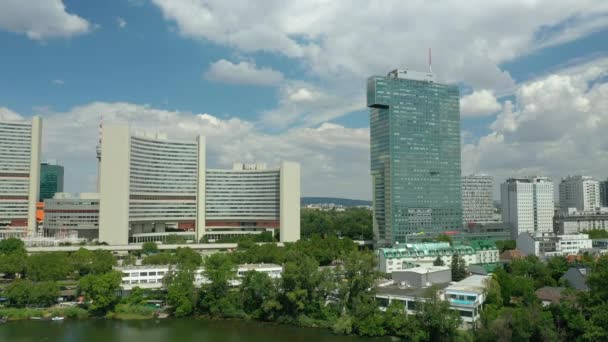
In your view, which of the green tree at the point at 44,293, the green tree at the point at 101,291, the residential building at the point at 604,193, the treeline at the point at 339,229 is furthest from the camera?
the residential building at the point at 604,193

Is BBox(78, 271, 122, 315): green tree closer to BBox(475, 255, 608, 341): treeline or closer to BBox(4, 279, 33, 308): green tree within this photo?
BBox(4, 279, 33, 308): green tree

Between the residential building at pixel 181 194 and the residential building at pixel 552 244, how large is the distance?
2928 centimetres

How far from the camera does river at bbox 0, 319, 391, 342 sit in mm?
25578

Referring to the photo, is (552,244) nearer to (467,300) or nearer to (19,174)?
(467,300)

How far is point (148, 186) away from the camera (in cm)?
6375

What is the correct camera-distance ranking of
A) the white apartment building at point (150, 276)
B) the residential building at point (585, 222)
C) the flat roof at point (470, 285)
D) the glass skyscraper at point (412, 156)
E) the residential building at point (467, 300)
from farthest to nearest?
the residential building at point (585, 222) < the glass skyscraper at point (412, 156) < the white apartment building at point (150, 276) < the flat roof at point (470, 285) < the residential building at point (467, 300)

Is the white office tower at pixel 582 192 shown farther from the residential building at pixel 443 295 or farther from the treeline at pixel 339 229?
the residential building at pixel 443 295

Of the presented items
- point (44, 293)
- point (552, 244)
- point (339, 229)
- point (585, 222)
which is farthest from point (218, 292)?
point (585, 222)

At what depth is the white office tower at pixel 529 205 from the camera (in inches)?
2975

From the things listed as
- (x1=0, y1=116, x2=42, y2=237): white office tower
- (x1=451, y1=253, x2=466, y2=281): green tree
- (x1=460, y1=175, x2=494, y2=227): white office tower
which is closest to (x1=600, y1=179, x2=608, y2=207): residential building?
(x1=460, y1=175, x2=494, y2=227): white office tower

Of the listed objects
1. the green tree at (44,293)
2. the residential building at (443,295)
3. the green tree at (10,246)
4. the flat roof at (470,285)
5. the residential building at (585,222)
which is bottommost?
the green tree at (44,293)

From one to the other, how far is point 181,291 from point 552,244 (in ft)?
130

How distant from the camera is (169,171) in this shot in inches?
2621

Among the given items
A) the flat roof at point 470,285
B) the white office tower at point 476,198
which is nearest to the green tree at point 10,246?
the flat roof at point 470,285
